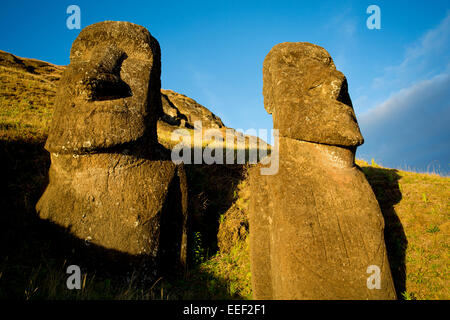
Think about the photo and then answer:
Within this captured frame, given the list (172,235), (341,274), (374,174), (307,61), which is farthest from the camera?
(374,174)

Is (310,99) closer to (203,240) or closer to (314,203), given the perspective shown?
(314,203)

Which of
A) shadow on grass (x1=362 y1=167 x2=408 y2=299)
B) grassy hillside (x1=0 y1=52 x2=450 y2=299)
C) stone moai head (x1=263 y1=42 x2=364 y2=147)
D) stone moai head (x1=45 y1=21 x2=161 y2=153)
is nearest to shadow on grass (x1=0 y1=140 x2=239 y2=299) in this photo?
grassy hillside (x1=0 y1=52 x2=450 y2=299)

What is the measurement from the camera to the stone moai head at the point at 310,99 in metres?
3.42

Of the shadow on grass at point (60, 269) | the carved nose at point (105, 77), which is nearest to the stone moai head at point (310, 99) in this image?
the carved nose at point (105, 77)

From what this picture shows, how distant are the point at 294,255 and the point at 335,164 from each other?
1.34m

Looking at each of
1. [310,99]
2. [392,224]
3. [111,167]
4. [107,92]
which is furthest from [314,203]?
[107,92]

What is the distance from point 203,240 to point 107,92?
3.41 metres

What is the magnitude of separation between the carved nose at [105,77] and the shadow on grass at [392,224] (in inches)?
190

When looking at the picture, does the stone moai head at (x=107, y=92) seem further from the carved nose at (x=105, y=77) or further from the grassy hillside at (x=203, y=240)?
the grassy hillside at (x=203, y=240)

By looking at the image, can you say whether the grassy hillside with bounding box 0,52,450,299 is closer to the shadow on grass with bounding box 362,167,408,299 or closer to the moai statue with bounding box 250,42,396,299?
the shadow on grass with bounding box 362,167,408,299

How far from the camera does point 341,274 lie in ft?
8.98
